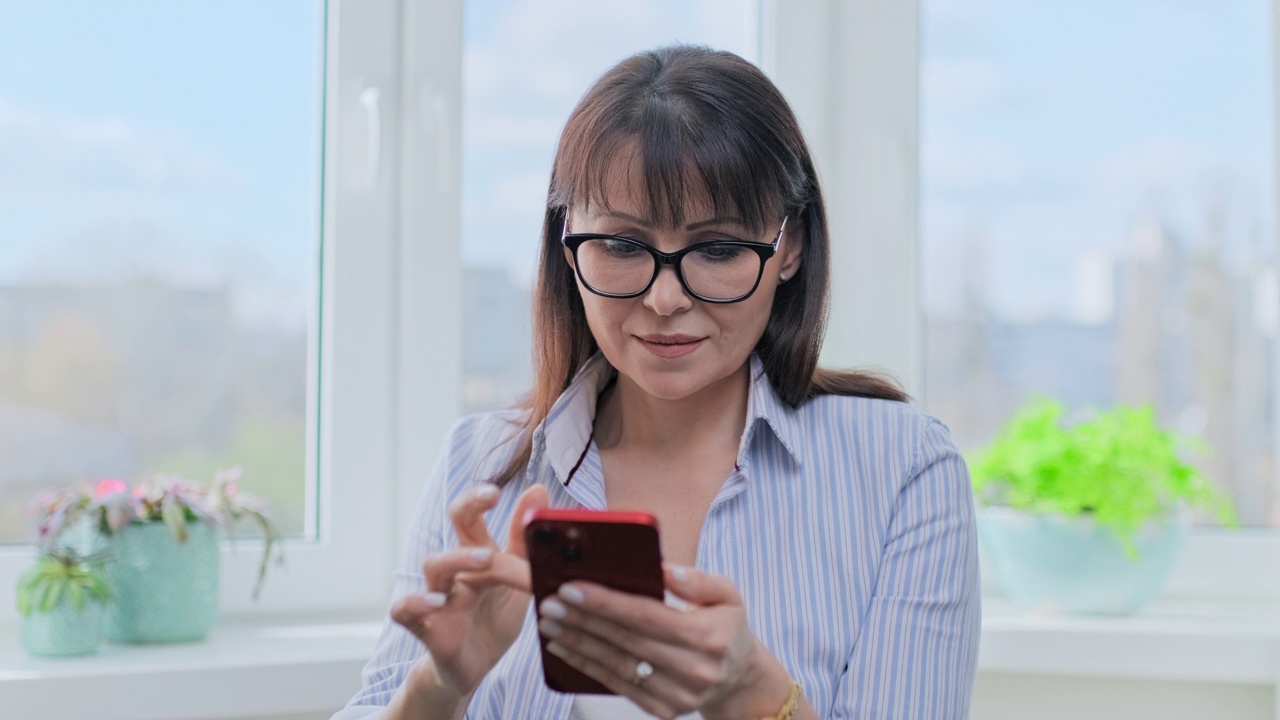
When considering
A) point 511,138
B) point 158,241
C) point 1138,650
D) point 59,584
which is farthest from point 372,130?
point 1138,650

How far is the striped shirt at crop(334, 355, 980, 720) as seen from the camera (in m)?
1.16

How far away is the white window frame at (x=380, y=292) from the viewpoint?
1816mm

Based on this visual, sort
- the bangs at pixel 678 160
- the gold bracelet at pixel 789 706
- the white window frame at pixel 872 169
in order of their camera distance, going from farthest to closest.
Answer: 1. the white window frame at pixel 872 169
2. the bangs at pixel 678 160
3. the gold bracelet at pixel 789 706

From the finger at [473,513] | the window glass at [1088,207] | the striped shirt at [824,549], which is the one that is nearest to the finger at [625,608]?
the finger at [473,513]

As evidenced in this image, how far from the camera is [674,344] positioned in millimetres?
1177

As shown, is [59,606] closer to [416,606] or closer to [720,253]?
[416,606]

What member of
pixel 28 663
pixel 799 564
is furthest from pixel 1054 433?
pixel 28 663

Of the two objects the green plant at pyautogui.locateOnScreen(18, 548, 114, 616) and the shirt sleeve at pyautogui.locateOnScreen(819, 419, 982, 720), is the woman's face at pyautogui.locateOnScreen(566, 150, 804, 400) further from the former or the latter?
the green plant at pyautogui.locateOnScreen(18, 548, 114, 616)

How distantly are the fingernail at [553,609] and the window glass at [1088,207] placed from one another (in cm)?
129

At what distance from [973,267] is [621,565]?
Result: 1.36 m

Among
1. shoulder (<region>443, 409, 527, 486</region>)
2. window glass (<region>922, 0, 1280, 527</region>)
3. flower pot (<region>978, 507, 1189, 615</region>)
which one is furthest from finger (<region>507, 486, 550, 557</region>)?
window glass (<region>922, 0, 1280, 527</region>)

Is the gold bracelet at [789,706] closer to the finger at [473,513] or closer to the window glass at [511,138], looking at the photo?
the finger at [473,513]

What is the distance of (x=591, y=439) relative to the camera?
1.33 meters

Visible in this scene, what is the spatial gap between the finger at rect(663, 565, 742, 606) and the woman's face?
1.04 feet
